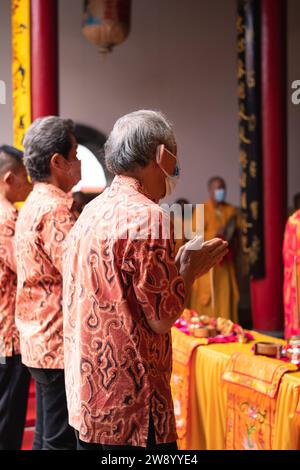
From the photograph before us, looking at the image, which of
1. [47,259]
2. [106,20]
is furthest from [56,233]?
[106,20]

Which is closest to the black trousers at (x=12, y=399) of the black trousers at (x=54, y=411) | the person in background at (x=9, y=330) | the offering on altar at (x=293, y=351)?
the person in background at (x=9, y=330)

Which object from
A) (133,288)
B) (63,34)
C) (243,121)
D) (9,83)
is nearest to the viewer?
(133,288)

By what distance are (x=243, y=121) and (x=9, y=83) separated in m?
2.05

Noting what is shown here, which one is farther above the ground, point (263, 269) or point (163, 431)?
point (163, 431)

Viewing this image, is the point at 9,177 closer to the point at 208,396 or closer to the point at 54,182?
the point at 54,182

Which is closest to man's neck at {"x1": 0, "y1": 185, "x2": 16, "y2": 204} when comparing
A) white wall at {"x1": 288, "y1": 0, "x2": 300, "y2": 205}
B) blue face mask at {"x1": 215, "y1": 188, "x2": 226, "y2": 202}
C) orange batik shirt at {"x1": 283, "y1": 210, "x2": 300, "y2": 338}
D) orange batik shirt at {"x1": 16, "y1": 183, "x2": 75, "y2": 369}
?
orange batik shirt at {"x1": 16, "y1": 183, "x2": 75, "y2": 369}

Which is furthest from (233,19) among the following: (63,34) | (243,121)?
(243,121)

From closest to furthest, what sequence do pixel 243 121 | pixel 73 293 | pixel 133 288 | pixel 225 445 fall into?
pixel 133 288 → pixel 73 293 → pixel 225 445 → pixel 243 121

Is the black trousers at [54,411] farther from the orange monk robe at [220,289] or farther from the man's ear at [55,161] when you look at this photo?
the orange monk robe at [220,289]

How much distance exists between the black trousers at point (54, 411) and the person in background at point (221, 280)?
423cm

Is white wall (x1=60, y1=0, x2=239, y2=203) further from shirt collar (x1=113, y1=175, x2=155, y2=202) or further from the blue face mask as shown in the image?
shirt collar (x1=113, y1=175, x2=155, y2=202)

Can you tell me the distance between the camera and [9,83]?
5910mm

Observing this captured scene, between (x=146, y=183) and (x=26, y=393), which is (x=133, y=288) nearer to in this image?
(x=146, y=183)

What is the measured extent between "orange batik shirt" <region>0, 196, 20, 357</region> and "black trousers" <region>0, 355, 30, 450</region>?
52 mm
